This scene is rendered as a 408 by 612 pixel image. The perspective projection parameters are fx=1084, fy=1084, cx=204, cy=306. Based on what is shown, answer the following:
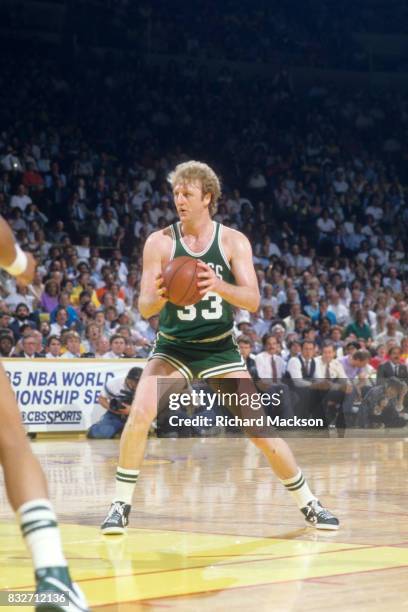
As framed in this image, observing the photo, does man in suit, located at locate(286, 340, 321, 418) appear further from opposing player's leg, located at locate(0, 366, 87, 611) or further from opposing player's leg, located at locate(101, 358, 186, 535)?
opposing player's leg, located at locate(0, 366, 87, 611)

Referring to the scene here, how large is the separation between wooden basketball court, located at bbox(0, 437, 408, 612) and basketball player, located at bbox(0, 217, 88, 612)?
2.90 ft

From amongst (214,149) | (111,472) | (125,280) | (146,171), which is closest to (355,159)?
(214,149)

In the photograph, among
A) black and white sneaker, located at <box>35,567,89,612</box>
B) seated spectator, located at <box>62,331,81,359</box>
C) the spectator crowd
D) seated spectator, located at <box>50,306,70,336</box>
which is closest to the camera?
black and white sneaker, located at <box>35,567,89,612</box>

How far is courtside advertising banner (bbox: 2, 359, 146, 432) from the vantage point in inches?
555

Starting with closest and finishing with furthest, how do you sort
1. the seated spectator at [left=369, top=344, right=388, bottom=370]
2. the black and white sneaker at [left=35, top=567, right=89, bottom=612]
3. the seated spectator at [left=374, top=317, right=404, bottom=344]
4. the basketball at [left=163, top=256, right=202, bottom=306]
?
the black and white sneaker at [left=35, top=567, right=89, bottom=612], the basketball at [left=163, top=256, right=202, bottom=306], the seated spectator at [left=369, top=344, right=388, bottom=370], the seated spectator at [left=374, top=317, right=404, bottom=344]

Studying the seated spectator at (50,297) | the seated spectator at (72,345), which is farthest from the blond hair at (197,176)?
the seated spectator at (50,297)

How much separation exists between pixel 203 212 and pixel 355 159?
20.9m

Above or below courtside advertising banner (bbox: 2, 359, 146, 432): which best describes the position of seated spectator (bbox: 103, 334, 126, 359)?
above

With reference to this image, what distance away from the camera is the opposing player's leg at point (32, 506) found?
3408 mm

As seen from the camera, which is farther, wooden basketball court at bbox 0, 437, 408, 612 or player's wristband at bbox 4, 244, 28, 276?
wooden basketball court at bbox 0, 437, 408, 612

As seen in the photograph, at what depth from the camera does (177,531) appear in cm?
645

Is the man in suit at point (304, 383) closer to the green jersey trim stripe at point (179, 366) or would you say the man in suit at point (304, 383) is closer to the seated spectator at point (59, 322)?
the seated spectator at point (59, 322)

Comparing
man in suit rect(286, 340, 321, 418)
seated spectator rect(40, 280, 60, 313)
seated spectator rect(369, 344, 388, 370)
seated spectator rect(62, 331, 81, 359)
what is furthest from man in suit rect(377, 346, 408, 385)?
seated spectator rect(40, 280, 60, 313)

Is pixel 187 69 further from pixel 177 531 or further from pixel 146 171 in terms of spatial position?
pixel 177 531
